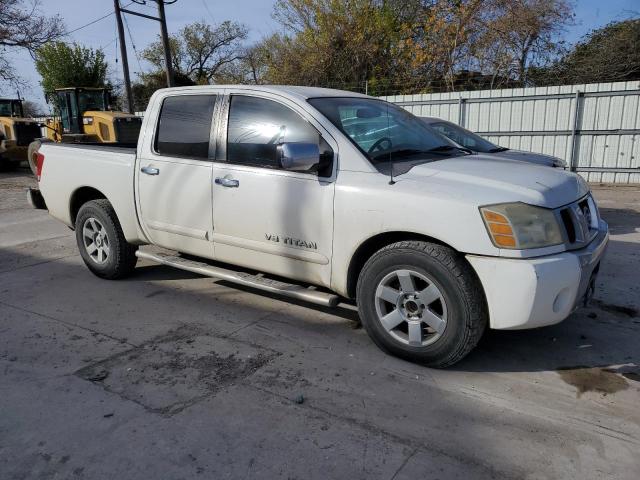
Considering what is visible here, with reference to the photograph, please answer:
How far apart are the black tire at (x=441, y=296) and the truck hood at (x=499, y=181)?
0.40 meters

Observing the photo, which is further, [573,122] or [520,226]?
[573,122]

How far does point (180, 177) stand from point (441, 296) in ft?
8.14

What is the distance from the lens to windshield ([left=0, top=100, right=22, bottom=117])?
2027cm


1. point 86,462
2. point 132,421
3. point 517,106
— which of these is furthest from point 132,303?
point 517,106

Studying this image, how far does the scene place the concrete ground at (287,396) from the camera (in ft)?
8.51

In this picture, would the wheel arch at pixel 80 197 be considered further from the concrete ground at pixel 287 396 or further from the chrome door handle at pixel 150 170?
the concrete ground at pixel 287 396

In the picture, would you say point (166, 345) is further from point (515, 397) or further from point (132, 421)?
point (515, 397)

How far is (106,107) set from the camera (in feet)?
60.8

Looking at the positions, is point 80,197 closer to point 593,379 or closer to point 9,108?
point 593,379

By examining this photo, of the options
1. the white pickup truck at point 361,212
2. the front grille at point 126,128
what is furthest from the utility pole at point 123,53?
the white pickup truck at point 361,212

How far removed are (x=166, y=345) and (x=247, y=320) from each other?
72 centimetres

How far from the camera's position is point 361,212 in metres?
3.51

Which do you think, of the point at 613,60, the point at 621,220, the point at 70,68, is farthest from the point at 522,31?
the point at 70,68

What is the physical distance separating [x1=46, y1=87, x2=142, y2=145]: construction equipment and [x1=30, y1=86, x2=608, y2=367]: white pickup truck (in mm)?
11993
